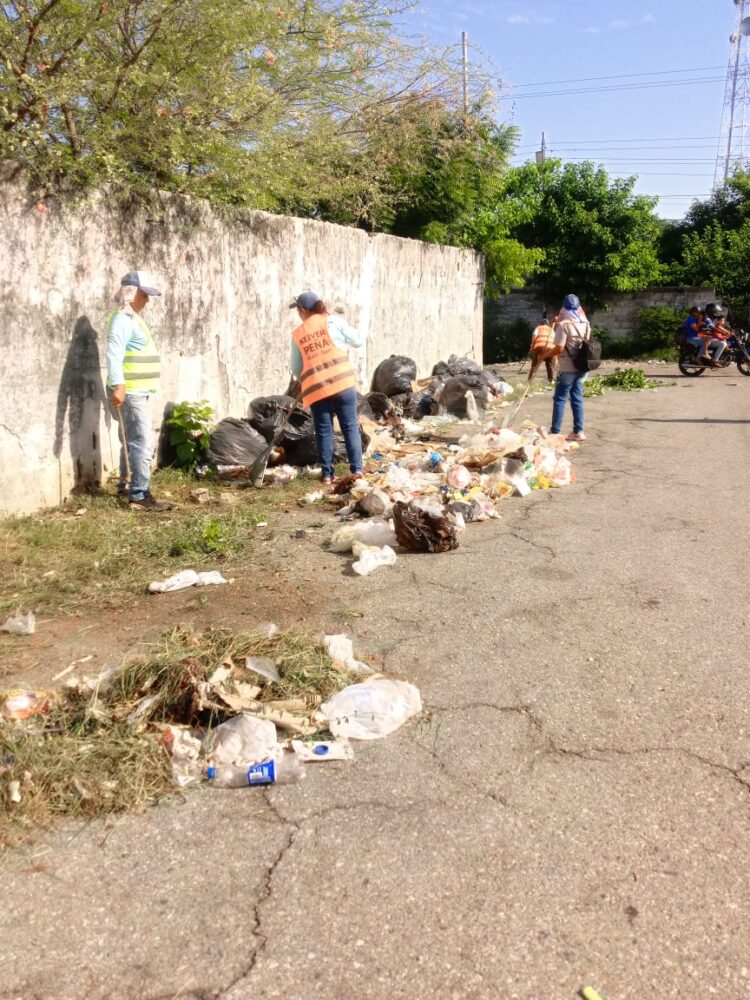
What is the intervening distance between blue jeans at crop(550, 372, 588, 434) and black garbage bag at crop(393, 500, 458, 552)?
3.96 metres

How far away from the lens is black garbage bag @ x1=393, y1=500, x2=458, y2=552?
5.36 m

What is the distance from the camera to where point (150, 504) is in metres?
6.31

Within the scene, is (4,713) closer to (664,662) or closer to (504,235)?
(664,662)

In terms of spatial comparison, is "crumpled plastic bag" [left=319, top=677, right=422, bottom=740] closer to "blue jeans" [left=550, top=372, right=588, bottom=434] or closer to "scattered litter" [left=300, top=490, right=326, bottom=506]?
"scattered litter" [left=300, top=490, right=326, bottom=506]

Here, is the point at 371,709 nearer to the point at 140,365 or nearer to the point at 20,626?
the point at 20,626

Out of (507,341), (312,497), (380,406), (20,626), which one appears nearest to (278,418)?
(312,497)

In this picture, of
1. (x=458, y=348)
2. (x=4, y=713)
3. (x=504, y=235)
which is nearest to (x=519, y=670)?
(x=4, y=713)

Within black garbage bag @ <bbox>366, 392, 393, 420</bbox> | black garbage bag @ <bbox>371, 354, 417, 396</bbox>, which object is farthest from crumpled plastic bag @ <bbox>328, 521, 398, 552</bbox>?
black garbage bag @ <bbox>371, 354, 417, 396</bbox>

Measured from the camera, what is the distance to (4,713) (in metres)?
3.17

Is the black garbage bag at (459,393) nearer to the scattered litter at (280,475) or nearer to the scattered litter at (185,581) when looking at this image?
the scattered litter at (280,475)

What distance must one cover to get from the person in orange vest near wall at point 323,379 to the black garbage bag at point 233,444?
657mm

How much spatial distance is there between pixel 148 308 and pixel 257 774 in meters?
5.09

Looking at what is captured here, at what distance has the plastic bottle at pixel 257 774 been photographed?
113 inches

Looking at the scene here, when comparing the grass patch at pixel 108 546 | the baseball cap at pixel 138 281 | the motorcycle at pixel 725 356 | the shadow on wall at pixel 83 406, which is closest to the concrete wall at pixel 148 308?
the shadow on wall at pixel 83 406
